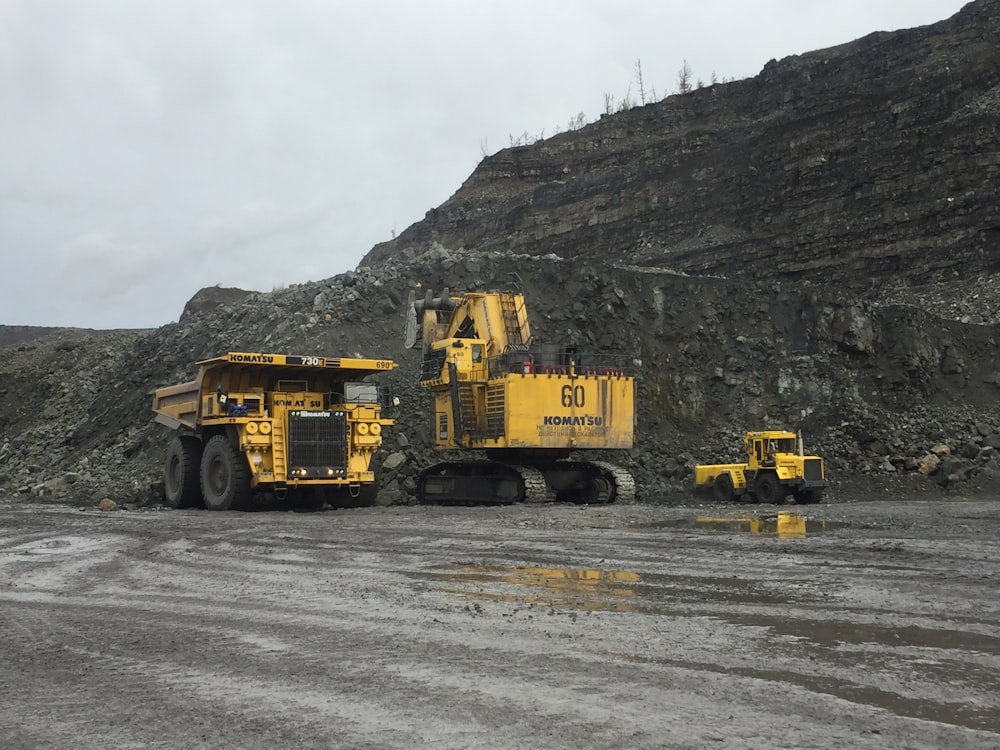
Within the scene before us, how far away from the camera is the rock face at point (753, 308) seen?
25.3m

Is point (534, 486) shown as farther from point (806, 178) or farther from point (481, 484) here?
point (806, 178)

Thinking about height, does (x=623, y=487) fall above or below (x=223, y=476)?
below

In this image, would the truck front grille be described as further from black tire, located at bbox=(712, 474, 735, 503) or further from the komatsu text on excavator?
black tire, located at bbox=(712, 474, 735, 503)

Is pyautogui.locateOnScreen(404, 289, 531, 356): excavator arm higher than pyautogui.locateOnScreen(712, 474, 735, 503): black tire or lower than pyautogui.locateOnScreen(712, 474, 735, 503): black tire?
higher

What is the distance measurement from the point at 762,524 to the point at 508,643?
28.8 feet

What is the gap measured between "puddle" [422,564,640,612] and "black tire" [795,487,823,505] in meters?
12.9

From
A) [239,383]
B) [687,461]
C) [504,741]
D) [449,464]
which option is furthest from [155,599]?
[687,461]

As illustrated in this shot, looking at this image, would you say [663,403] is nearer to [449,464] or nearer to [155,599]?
[449,464]

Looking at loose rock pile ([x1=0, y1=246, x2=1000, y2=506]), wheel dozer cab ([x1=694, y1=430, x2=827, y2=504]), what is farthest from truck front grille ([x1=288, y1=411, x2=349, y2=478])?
wheel dozer cab ([x1=694, y1=430, x2=827, y2=504])

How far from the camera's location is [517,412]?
1828 cm

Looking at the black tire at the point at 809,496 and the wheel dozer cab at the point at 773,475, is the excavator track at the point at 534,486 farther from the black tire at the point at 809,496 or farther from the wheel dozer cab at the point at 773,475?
the black tire at the point at 809,496

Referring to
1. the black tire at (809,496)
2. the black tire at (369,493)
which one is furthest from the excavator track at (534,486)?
the black tire at (809,496)

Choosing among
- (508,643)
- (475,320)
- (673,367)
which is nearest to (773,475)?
(475,320)

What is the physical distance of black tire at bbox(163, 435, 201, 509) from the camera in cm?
1916
